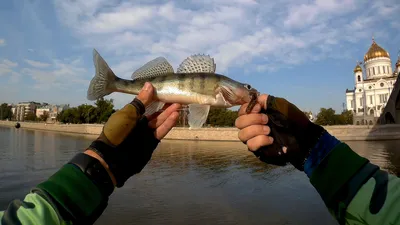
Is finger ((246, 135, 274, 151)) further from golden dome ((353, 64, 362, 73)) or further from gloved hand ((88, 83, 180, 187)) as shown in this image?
golden dome ((353, 64, 362, 73))

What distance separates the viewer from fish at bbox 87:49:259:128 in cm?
347

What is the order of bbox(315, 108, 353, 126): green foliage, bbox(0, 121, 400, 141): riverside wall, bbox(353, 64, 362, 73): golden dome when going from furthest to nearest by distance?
bbox(353, 64, 362, 73): golden dome < bbox(315, 108, 353, 126): green foliage < bbox(0, 121, 400, 141): riverside wall

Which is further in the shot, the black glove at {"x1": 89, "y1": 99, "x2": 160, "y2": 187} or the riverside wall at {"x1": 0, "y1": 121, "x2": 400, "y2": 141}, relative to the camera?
the riverside wall at {"x1": 0, "y1": 121, "x2": 400, "y2": 141}

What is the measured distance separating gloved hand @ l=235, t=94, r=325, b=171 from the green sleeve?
1.08 feet

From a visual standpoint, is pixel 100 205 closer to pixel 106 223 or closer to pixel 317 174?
pixel 317 174

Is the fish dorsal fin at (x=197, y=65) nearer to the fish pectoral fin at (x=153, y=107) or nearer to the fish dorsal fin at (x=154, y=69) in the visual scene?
the fish dorsal fin at (x=154, y=69)

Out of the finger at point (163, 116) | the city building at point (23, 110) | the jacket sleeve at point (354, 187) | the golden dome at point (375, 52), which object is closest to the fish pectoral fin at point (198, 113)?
the finger at point (163, 116)

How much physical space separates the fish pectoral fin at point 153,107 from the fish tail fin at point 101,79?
0.85 m

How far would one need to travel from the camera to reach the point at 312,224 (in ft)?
33.3

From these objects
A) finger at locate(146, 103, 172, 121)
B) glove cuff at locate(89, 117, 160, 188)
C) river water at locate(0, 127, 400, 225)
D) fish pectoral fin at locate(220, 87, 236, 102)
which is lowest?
river water at locate(0, 127, 400, 225)

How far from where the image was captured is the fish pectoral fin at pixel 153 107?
3.42 metres

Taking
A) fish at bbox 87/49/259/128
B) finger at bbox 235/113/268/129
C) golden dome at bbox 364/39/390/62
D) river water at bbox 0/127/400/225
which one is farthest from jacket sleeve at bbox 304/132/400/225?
golden dome at bbox 364/39/390/62

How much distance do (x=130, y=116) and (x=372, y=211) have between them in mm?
2217

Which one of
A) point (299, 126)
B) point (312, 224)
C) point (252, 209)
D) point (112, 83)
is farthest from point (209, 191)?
point (299, 126)
